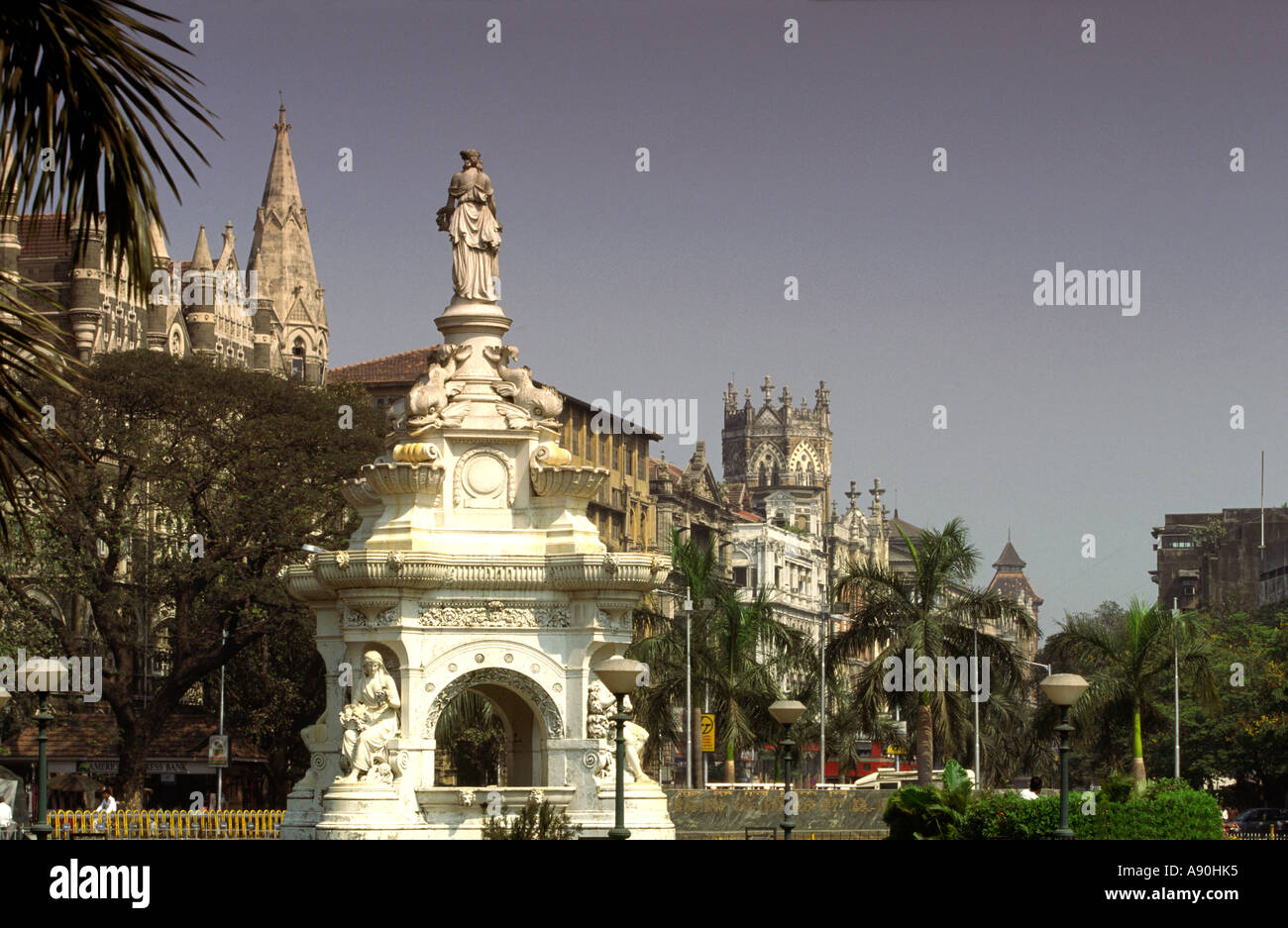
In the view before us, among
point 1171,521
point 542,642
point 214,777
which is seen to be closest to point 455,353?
point 542,642

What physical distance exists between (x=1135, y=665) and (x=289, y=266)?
252ft

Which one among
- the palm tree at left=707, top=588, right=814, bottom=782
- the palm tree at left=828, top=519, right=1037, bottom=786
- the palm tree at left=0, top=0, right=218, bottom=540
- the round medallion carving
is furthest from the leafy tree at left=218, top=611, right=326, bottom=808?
the palm tree at left=0, top=0, right=218, bottom=540

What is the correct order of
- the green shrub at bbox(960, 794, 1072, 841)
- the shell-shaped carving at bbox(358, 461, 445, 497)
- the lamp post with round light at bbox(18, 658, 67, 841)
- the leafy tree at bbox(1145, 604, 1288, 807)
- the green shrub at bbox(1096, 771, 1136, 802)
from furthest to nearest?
the leafy tree at bbox(1145, 604, 1288, 807) < the shell-shaped carving at bbox(358, 461, 445, 497) < the green shrub at bbox(960, 794, 1072, 841) < the green shrub at bbox(1096, 771, 1136, 802) < the lamp post with round light at bbox(18, 658, 67, 841)

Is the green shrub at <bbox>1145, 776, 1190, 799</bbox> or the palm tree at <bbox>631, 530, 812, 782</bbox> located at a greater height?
the palm tree at <bbox>631, 530, 812, 782</bbox>

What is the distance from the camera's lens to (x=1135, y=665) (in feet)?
176

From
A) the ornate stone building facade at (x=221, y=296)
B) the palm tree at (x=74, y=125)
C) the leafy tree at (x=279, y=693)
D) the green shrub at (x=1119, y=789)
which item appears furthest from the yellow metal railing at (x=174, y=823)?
the palm tree at (x=74, y=125)

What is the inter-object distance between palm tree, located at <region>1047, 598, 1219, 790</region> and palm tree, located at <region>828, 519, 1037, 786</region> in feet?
6.25

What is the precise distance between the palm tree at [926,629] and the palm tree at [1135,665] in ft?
6.25

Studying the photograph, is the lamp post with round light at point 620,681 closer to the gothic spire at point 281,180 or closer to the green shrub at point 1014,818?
the green shrub at point 1014,818

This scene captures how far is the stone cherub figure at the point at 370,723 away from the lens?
124 feet

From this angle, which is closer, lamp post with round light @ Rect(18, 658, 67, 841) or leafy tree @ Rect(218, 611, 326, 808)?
lamp post with round light @ Rect(18, 658, 67, 841)

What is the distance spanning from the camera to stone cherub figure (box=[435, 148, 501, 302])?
41.4m

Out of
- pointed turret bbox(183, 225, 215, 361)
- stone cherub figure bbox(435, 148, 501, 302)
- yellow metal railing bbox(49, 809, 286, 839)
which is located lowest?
yellow metal railing bbox(49, 809, 286, 839)

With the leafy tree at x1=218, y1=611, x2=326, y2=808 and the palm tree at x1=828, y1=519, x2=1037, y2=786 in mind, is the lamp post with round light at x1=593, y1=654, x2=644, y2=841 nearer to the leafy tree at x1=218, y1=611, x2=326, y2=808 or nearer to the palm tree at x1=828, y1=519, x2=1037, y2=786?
the palm tree at x1=828, y1=519, x2=1037, y2=786
